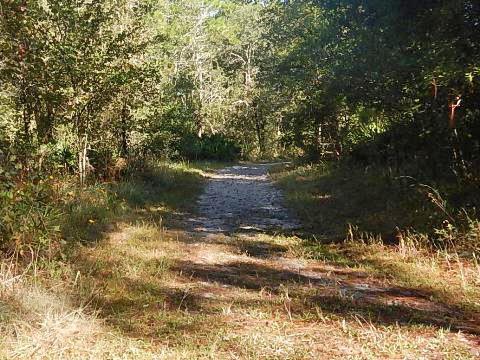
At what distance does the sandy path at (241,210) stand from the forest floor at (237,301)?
3.58ft

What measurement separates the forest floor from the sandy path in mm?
1091

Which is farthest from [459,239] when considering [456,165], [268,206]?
[268,206]

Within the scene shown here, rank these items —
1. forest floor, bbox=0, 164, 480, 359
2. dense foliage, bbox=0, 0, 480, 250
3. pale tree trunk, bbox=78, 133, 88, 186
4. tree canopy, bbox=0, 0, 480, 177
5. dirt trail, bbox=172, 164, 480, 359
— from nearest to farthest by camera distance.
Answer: forest floor, bbox=0, 164, 480, 359, dirt trail, bbox=172, 164, 480, 359, dense foliage, bbox=0, 0, 480, 250, tree canopy, bbox=0, 0, 480, 177, pale tree trunk, bbox=78, 133, 88, 186

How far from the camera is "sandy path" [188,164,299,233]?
9305mm

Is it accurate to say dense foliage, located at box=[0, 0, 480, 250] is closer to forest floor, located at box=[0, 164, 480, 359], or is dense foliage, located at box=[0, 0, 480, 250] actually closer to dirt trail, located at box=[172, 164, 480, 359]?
forest floor, located at box=[0, 164, 480, 359]

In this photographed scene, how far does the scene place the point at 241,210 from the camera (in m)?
11.3

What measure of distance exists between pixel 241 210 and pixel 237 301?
6272 millimetres

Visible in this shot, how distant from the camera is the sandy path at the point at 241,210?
30.5ft

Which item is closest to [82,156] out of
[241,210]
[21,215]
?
[241,210]

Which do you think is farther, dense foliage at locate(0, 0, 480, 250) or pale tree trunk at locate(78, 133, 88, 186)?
pale tree trunk at locate(78, 133, 88, 186)

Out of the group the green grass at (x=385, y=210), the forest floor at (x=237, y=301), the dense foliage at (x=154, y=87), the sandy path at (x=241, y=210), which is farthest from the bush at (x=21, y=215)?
the green grass at (x=385, y=210)

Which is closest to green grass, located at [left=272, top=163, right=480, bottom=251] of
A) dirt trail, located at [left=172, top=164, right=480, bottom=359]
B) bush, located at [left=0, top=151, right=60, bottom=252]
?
dirt trail, located at [left=172, top=164, right=480, bottom=359]

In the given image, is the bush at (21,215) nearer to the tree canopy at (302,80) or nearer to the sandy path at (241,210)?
the tree canopy at (302,80)

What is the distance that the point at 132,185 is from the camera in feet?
40.6
